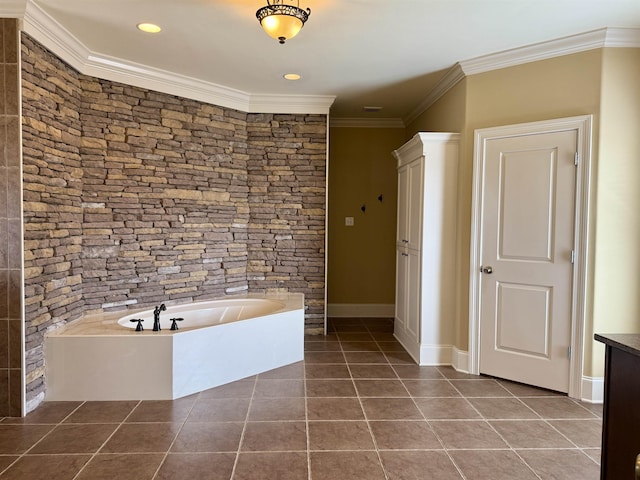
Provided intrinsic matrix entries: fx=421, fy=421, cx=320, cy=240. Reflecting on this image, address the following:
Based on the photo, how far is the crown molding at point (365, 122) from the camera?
5410 millimetres

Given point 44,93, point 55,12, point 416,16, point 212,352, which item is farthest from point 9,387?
point 416,16

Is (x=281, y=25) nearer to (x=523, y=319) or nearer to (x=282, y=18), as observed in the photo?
(x=282, y=18)

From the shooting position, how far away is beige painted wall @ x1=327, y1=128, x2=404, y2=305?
5.52 meters

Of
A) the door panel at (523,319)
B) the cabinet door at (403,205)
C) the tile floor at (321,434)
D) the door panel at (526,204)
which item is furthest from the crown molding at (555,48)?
the tile floor at (321,434)

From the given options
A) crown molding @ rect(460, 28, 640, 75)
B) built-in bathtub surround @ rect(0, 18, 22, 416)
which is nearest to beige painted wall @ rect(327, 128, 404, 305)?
crown molding @ rect(460, 28, 640, 75)

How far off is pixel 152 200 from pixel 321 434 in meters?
2.52

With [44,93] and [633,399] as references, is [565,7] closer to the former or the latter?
[633,399]

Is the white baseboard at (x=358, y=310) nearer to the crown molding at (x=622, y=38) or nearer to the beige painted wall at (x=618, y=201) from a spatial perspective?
the beige painted wall at (x=618, y=201)

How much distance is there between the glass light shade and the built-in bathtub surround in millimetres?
1584

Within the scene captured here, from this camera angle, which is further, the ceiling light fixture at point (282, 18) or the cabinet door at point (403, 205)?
the cabinet door at point (403, 205)

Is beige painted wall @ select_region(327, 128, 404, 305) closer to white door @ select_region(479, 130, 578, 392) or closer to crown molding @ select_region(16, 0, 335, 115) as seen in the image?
crown molding @ select_region(16, 0, 335, 115)

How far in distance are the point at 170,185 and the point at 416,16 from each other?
2.52 metres

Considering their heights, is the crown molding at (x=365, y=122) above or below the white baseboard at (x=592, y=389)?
above

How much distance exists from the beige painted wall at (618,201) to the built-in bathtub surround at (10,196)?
12.2 feet
